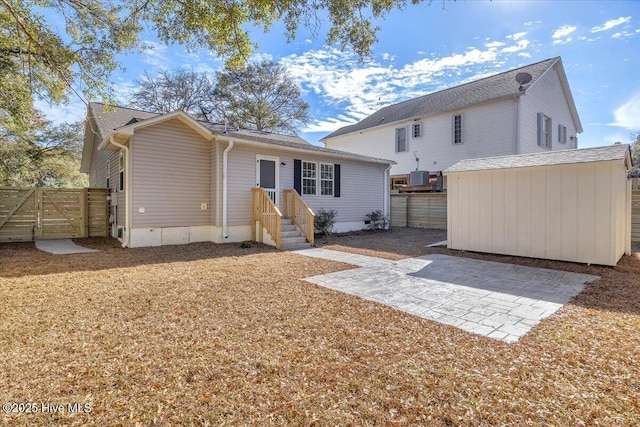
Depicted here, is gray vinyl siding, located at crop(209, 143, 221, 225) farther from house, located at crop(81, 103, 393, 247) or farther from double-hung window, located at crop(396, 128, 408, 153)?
double-hung window, located at crop(396, 128, 408, 153)

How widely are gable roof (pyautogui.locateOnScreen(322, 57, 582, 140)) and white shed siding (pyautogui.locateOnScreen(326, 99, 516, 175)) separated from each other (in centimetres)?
36

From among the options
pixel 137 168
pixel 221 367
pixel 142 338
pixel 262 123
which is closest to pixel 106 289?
pixel 142 338

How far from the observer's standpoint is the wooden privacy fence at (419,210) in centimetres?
1356

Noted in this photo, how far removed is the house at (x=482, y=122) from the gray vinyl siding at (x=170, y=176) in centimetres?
1225

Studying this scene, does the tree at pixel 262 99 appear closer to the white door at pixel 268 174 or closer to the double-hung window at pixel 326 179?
the double-hung window at pixel 326 179

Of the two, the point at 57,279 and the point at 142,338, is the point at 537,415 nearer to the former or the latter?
the point at 142,338

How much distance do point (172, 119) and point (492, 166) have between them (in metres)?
8.44

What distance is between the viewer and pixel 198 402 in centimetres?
202

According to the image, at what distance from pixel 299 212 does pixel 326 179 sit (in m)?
2.36

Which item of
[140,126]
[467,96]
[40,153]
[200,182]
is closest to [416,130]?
[467,96]

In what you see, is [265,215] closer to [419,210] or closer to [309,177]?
[309,177]

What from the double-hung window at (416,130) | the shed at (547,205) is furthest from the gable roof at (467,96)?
the shed at (547,205)

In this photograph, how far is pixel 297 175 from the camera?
10.6 m

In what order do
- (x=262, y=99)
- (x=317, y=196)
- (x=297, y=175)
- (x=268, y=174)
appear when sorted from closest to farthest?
1. (x=268, y=174)
2. (x=297, y=175)
3. (x=317, y=196)
4. (x=262, y=99)
